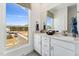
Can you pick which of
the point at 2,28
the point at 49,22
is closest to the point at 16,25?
the point at 2,28

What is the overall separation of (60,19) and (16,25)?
1.38 meters

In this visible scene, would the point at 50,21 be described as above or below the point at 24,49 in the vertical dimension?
above

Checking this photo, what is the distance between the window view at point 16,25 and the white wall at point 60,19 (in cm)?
106

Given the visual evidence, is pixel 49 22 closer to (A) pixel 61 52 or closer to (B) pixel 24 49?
(B) pixel 24 49

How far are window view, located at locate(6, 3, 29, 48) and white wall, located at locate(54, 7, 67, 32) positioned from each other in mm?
1059

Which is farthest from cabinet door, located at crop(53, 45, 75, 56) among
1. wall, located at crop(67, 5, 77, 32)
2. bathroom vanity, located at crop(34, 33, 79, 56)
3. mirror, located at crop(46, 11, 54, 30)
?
mirror, located at crop(46, 11, 54, 30)

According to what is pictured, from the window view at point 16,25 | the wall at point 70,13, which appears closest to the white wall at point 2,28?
the window view at point 16,25

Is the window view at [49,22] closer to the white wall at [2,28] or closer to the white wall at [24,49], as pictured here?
the white wall at [24,49]

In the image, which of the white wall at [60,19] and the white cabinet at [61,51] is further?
the white wall at [60,19]

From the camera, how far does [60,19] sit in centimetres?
323

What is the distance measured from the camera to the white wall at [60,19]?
10.2 ft

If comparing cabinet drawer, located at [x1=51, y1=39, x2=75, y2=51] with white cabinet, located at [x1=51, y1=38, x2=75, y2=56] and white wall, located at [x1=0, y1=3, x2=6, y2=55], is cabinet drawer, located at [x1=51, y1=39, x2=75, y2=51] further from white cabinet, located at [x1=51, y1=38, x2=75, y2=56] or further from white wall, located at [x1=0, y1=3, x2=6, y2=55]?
white wall, located at [x1=0, y1=3, x2=6, y2=55]

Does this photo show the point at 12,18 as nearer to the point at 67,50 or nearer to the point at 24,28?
the point at 24,28

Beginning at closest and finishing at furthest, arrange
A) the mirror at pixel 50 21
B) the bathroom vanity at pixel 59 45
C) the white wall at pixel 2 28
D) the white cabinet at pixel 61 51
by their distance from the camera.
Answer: the bathroom vanity at pixel 59 45, the white cabinet at pixel 61 51, the white wall at pixel 2 28, the mirror at pixel 50 21
